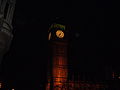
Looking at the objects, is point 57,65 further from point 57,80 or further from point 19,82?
point 19,82

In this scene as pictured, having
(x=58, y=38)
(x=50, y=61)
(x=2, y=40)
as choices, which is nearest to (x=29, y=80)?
(x=50, y=61)

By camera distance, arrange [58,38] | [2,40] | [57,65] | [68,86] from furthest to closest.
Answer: [58,38] → [57,65] → [68,86] → [2,40]

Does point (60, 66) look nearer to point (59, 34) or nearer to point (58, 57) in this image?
point (58, 57)

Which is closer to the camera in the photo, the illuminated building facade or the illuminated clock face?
the illuminated building facade

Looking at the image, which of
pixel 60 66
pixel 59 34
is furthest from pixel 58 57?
pixel 59 34

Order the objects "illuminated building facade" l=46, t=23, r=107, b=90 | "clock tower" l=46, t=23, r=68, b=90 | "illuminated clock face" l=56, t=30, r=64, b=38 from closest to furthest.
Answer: "illuminated building facade" l=46, t=23, r=107, b=90
"clock tower" l=46, t=23, r=68, b=90
"illuminated clock face" l=56, t=30, r=64, b=38

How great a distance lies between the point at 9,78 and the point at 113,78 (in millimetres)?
27445

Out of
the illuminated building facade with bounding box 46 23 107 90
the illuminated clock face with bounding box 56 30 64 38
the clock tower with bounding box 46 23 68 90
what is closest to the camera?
the illuminated building facade with bounding box 46 23 107 90

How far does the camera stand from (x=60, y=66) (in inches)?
1336

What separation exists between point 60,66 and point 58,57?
7.56 ft

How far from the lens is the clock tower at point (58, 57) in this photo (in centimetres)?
3219

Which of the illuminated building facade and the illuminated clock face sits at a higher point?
the illuminated clock face

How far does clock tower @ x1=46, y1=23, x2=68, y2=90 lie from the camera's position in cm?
3219

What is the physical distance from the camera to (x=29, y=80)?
43.3 meters
